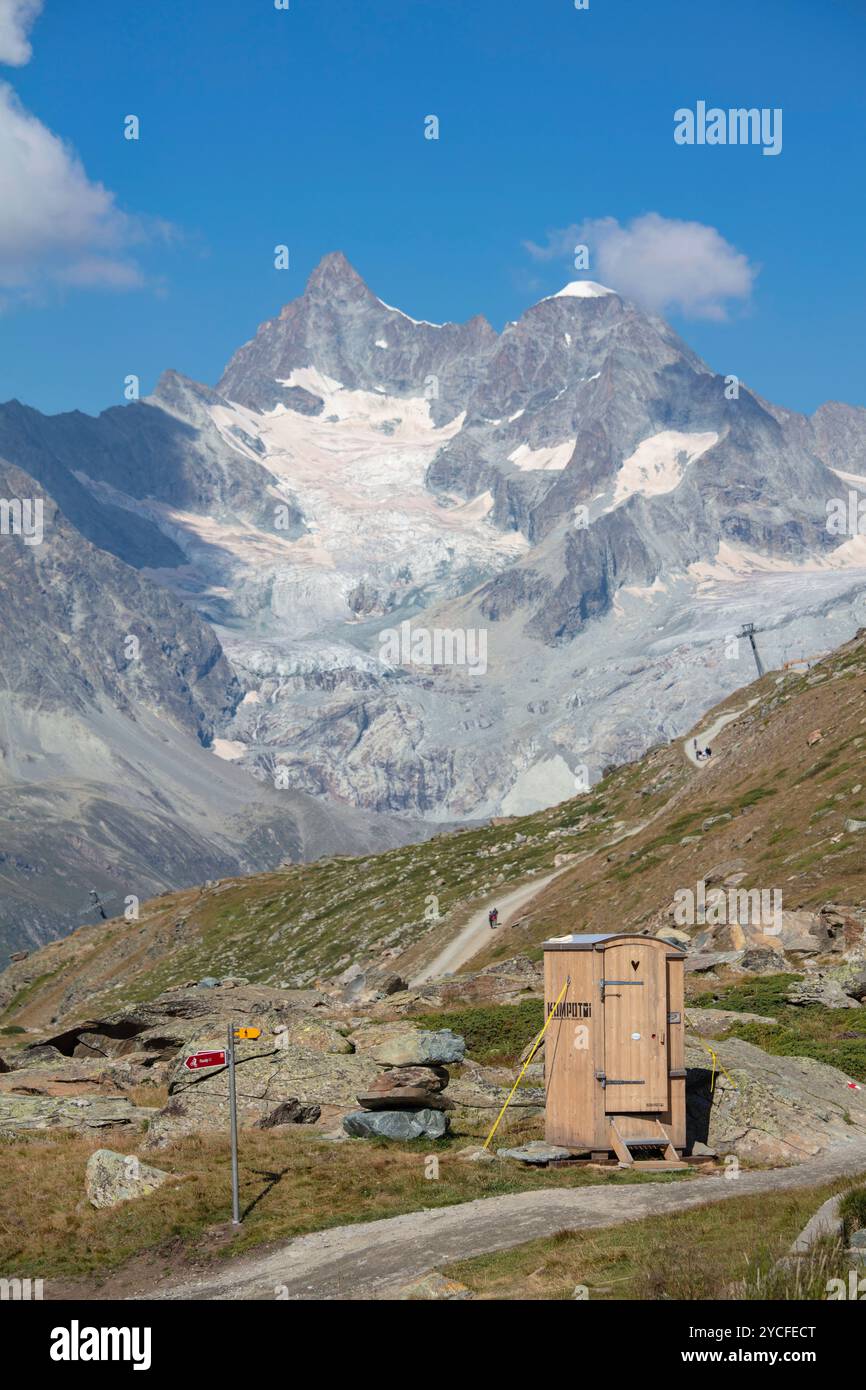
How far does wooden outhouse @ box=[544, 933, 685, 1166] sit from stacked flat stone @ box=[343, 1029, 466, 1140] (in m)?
3.96

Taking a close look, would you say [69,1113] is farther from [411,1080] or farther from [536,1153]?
[536,1153]

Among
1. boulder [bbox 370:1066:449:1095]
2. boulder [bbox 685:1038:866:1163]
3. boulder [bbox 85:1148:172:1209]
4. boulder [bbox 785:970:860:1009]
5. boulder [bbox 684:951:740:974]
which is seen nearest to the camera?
boulder [bbox 85:1148:172:1209]

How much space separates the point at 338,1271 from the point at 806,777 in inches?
2915

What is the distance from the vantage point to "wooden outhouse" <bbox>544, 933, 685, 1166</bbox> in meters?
33.3

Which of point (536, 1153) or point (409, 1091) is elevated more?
point (409, 1091)

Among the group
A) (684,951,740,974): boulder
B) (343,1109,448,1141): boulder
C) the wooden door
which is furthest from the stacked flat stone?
(684,951,740,974): boulder

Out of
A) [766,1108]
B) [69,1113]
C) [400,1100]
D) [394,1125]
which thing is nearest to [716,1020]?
[766,1108]

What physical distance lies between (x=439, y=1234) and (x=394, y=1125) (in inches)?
317

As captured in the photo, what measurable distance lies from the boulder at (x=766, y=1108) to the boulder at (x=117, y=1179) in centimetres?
1251

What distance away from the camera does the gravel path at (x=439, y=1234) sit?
2516 cm

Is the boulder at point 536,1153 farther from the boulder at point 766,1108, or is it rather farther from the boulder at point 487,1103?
the boulder at point 766,1108

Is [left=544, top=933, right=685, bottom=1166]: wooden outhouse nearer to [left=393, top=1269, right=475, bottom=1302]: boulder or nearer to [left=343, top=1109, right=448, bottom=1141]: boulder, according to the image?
[left=343, top=1109, right=448, bottom=1141]: boulder

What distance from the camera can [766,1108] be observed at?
3491cm
